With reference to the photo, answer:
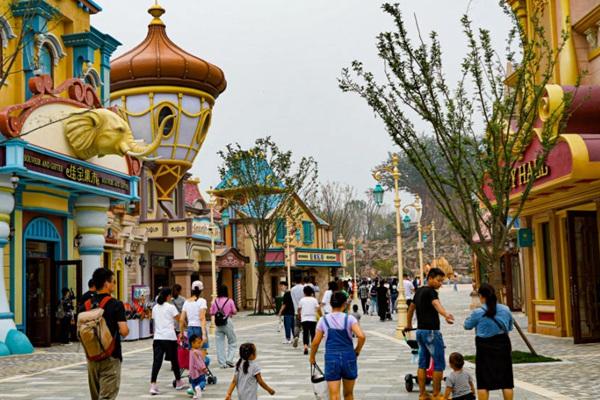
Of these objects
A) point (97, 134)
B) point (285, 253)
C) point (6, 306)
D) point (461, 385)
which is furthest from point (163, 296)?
point (285, 253)

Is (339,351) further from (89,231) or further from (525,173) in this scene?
(89,231)

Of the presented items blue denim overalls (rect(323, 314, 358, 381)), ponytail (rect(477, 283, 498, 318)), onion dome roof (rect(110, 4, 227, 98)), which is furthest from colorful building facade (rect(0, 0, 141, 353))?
onion dome roof (rect(110, 4, 227, 98))

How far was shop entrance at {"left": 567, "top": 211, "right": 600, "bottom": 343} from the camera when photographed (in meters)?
16.7

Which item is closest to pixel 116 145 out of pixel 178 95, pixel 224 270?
pixel 178 95

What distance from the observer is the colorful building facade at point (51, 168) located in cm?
1838

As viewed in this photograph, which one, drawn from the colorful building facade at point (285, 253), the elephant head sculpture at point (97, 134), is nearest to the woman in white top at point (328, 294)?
the elephant head sculpture at point (97, 134)

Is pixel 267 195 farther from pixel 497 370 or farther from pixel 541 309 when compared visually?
pixel 497 370

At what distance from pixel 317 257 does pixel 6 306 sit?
110 ft

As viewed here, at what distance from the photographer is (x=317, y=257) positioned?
5109cm

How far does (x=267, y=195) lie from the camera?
39344 millimetres

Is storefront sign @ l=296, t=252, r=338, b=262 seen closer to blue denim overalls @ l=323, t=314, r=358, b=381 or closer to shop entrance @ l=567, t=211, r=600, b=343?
shop entrance @ l=567, t=211, r=600, b=343

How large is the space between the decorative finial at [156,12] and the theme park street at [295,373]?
874 inches

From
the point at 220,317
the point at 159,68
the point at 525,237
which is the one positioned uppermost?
the point at 159,68

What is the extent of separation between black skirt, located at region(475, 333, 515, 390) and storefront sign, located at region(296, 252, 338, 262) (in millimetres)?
40211
